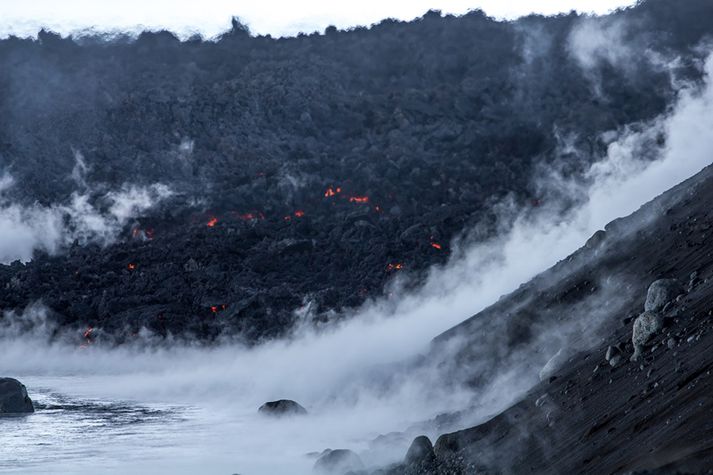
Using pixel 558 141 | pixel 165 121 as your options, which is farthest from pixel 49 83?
pixel 558 141

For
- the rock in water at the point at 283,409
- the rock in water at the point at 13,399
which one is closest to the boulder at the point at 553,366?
the rock in water at the point at 283,409

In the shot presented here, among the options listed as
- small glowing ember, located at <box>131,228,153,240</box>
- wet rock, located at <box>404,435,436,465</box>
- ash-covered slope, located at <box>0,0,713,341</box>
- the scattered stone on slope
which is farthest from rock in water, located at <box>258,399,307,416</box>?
small glowing ember, located at <box>131,228,153,240</box>

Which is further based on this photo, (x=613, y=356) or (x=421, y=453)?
(x=421, y=453)

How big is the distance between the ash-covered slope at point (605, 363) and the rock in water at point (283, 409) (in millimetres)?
10064

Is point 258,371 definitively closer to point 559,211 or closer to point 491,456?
point 559,211

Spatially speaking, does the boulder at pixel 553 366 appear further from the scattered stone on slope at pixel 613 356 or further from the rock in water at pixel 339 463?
the rock in water at pixel 339 463

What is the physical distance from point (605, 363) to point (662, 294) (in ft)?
7.83

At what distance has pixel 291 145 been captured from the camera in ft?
513

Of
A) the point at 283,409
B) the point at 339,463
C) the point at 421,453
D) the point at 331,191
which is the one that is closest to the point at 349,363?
the point at 283,409

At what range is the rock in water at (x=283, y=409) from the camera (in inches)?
2319

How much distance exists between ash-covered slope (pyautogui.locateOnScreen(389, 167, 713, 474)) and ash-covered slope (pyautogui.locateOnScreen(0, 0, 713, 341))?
2533 inches

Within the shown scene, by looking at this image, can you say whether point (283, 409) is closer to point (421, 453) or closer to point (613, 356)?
point (421, 453)

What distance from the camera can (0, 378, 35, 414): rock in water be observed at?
219 ft

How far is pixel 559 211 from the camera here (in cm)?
11994
